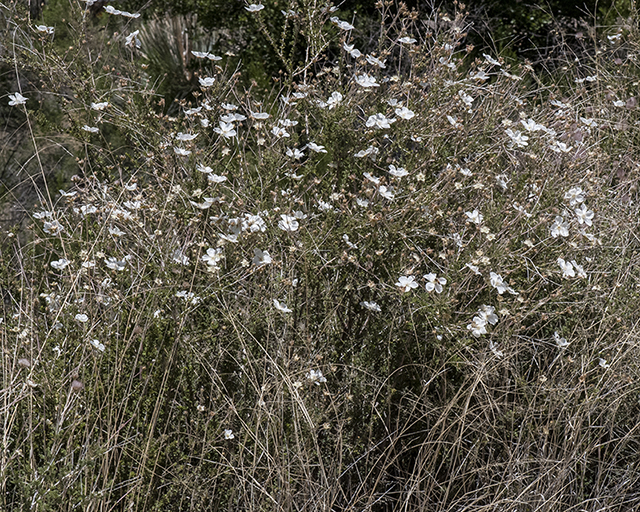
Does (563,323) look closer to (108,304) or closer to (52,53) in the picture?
(108,304)

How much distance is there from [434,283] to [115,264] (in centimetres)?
90

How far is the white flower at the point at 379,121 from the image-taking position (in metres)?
2.24

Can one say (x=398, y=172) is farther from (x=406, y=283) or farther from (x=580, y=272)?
(x=580, y=272)

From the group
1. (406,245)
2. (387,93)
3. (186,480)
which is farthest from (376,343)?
(387,93)

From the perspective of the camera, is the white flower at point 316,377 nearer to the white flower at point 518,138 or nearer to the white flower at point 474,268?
the white flower at point 474,268

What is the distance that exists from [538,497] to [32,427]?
53.5 inches

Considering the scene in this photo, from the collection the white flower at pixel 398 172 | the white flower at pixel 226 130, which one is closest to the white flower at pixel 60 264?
the white flower at pixel 226 130

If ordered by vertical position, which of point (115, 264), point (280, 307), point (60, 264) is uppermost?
point (280, 307)

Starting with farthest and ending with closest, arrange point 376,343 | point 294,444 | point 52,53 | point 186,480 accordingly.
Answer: point 52,53, point 376,343, point 294,444, point 186,480

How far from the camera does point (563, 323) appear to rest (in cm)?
267

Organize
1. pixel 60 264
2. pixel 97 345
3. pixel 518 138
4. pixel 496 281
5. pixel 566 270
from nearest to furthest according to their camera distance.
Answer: pixel 97 345 < pixel 496 281 < pixel 566 270 < pixel 60 264 < pixel 518 138

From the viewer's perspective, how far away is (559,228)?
2279mm

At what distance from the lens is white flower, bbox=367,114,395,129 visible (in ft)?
7.35

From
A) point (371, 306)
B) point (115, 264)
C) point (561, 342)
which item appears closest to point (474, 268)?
point (371, 306)
